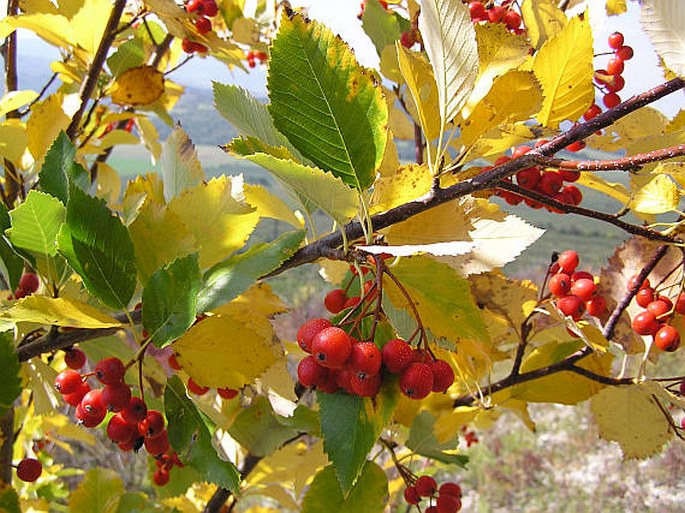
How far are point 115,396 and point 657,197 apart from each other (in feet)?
2.08

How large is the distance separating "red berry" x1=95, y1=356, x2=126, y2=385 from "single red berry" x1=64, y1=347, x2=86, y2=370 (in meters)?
0.24

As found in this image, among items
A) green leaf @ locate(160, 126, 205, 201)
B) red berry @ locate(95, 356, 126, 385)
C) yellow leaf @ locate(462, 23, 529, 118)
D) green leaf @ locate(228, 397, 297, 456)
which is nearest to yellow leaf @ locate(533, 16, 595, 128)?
yellow leaf @ locate(462, 23, 529, 118)

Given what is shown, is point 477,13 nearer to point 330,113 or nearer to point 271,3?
point 271,3

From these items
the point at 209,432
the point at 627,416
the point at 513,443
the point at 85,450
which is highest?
the point at 209,432

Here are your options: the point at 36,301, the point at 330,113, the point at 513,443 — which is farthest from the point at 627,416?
the point at 513,443

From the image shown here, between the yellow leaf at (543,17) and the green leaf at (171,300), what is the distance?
1.96 ft

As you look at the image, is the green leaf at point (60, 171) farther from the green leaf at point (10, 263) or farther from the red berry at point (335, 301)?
the red berry at point (335, 301)

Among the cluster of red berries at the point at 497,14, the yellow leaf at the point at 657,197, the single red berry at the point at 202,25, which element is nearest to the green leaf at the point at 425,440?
the yellow leaf at the point at 657,197

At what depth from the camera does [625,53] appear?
1.07 metres

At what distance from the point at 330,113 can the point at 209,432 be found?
11.9 inches

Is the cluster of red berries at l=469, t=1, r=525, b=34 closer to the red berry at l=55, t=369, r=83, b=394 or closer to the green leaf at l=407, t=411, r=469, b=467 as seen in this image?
the green leaf at l=407, t=411, r=469, b=467

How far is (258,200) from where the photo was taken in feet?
2.62

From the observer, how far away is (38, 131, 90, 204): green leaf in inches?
24.7

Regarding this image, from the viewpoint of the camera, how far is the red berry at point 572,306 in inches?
32.9
